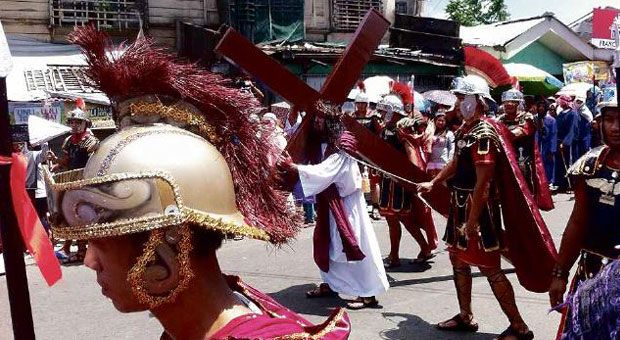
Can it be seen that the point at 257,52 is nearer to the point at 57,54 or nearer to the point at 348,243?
the point at 348,243

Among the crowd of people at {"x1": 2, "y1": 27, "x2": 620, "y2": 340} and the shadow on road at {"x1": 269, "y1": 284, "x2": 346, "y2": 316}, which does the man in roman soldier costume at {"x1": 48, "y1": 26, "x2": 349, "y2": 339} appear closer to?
the crowd of people at {"x1": 2, "y1": 27, "x2": 620, "y2": 340}

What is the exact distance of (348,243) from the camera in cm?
554

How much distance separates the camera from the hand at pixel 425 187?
5.39 metres

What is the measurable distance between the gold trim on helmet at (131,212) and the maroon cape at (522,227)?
3315 millimetres

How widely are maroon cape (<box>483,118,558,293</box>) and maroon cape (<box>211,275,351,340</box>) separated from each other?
3063 mm

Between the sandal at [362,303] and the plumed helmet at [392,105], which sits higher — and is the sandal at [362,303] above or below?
below

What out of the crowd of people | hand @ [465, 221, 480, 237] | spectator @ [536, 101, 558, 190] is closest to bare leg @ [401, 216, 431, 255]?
the crowd of people

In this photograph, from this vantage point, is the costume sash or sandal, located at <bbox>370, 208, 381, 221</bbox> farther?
sandal, located at <bbox>370, 208, 381, 221</bbox>

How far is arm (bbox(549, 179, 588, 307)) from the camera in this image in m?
3.26

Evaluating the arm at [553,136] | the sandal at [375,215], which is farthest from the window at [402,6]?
the sandal at [375,215]

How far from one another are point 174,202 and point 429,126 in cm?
698

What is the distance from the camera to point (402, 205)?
720cm

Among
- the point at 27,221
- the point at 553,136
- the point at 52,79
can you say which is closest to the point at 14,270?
the point at 27,221

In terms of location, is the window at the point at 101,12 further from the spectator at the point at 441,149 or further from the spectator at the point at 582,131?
the spectator at the point at 582,131
